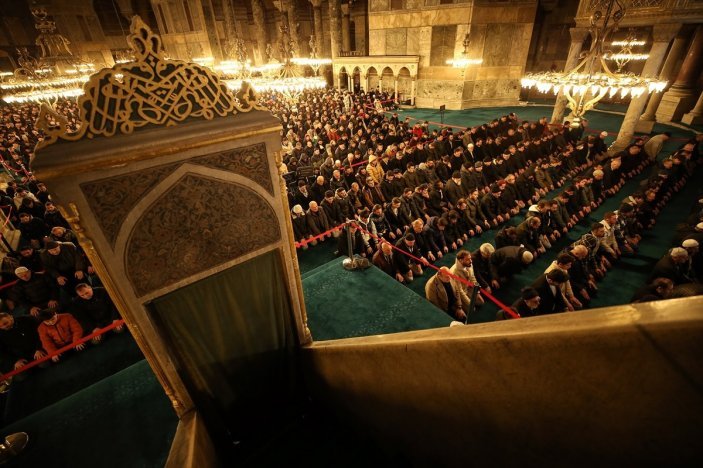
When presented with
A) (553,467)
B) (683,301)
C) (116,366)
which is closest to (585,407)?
(553,467)

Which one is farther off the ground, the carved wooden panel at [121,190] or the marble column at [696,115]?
the carved wooden panel at [121,190]

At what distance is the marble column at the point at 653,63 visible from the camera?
9.27 meters

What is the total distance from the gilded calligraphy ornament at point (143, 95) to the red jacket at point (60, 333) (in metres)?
4.06

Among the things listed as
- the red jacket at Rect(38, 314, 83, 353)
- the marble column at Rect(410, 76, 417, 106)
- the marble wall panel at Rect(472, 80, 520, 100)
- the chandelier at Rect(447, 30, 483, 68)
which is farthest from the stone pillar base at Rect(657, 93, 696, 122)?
the red jacket at Rect(38, 314, 83, 353)

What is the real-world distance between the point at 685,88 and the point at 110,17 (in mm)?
40137

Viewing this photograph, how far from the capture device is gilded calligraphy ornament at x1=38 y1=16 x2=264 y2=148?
1681mm

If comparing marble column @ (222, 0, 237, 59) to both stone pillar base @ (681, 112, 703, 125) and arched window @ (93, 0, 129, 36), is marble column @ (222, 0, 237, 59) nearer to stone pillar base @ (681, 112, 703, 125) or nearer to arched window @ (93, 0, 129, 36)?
arched window @ (93, 0, 129, 36)

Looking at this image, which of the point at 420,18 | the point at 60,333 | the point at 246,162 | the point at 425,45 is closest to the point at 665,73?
the point at 425,45

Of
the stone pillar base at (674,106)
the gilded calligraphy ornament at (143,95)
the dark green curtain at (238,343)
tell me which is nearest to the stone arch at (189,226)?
the dark green curtain at (238,343)

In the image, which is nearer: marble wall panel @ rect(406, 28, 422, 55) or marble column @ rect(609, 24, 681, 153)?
marble column @ rect(609, 24, 681, 153)

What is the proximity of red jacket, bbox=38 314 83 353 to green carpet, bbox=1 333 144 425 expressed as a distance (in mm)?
250

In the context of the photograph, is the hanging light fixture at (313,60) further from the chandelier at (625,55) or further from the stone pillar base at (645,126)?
the stone pillar base at (645,126)

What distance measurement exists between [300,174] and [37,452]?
759cm

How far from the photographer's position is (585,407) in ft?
4.15
